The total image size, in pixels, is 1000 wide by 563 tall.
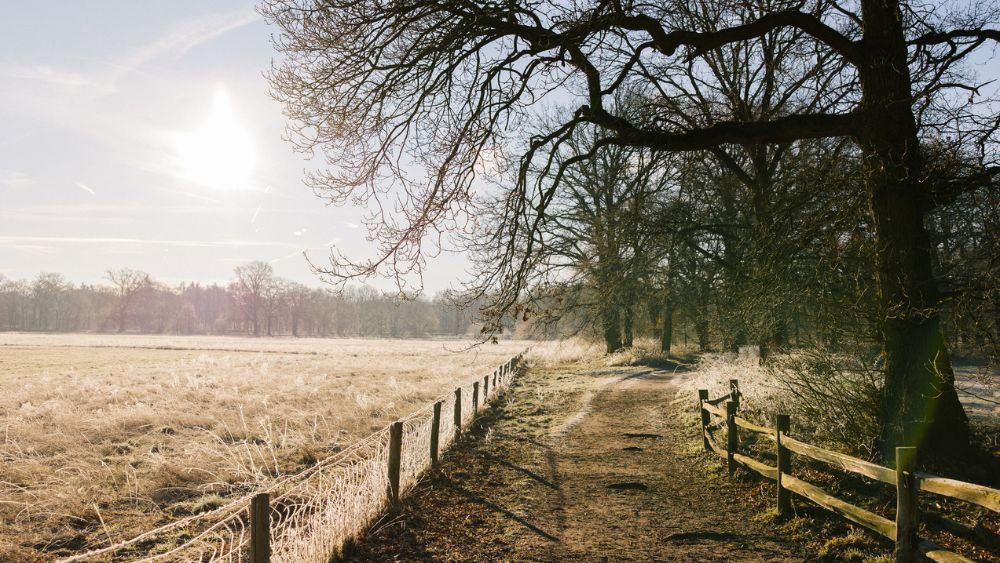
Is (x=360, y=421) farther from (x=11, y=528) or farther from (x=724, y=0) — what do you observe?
(x=724, y=0)

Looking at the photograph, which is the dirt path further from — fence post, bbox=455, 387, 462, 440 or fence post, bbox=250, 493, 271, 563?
fence post, bbox=250, 493, 271, 563

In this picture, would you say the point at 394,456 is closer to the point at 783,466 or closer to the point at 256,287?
the point at 783,466

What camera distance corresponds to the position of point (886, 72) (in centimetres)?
740

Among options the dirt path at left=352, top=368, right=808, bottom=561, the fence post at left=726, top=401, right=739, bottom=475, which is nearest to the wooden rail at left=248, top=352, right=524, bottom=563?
the dirt path at left=352, top=368, right=808, bottom=561

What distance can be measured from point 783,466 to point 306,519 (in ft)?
17.9

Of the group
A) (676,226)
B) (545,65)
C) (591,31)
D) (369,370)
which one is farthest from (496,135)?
(369,370)

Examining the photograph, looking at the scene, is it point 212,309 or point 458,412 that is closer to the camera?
point 458,412

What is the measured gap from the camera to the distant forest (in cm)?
9888

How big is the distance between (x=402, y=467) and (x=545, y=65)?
19.0 ft

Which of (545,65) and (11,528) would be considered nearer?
(11,528)

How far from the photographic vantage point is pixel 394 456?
739cm

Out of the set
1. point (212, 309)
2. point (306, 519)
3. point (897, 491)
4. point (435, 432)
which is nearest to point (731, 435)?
point (897, 491)

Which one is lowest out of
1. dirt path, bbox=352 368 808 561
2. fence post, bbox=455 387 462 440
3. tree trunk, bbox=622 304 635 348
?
dirt path, bbox=352 368 808 561

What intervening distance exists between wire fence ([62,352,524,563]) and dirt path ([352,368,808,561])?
0.34 meters
